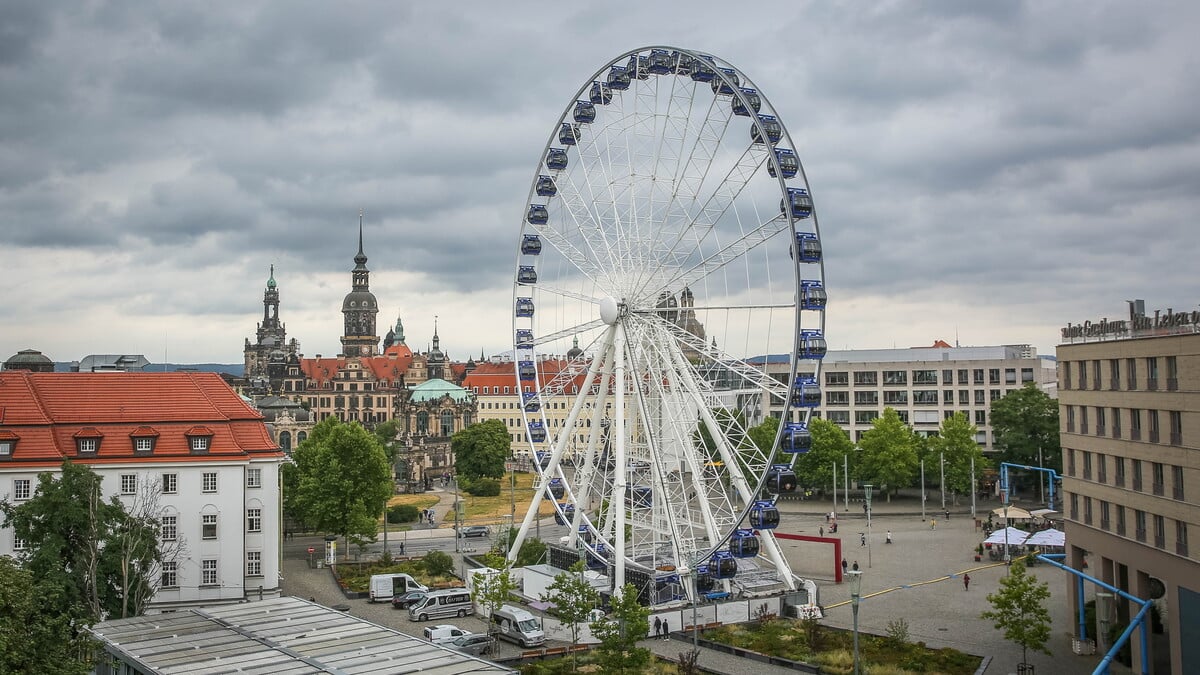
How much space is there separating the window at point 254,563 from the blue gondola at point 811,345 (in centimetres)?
3182

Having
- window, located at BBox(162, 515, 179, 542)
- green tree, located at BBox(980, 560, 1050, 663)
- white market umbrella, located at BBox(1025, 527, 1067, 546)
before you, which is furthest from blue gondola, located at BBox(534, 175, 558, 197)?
white market umbrella, located at BBox(1025, 527, 1067, 546)

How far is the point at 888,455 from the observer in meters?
100

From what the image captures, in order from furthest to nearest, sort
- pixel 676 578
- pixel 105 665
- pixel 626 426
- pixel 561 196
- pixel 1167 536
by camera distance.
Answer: pixel 561 196
pixel 626 426
pixel 676 578
pixel 1167 536
pixel 105 665

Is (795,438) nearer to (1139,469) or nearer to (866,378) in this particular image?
(1139,469)

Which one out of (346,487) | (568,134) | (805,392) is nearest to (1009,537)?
(805,392)

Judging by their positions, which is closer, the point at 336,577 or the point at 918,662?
the point at 918,662

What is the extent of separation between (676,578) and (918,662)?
44.9ft

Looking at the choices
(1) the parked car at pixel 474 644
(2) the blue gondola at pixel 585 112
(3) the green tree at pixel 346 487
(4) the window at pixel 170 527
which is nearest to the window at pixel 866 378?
(3) the green tree at pixel 346 487

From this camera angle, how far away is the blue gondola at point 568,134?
63.7 meters

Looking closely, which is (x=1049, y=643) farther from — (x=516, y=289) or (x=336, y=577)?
(x=336, y=577)

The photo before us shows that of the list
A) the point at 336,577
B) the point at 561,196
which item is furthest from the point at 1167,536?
the point at 336,577

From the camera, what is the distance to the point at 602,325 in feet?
193

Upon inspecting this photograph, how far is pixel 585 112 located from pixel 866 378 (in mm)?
68785

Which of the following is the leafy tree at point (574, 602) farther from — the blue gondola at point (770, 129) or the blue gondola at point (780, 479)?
the blue gondola at point (770, 129)
